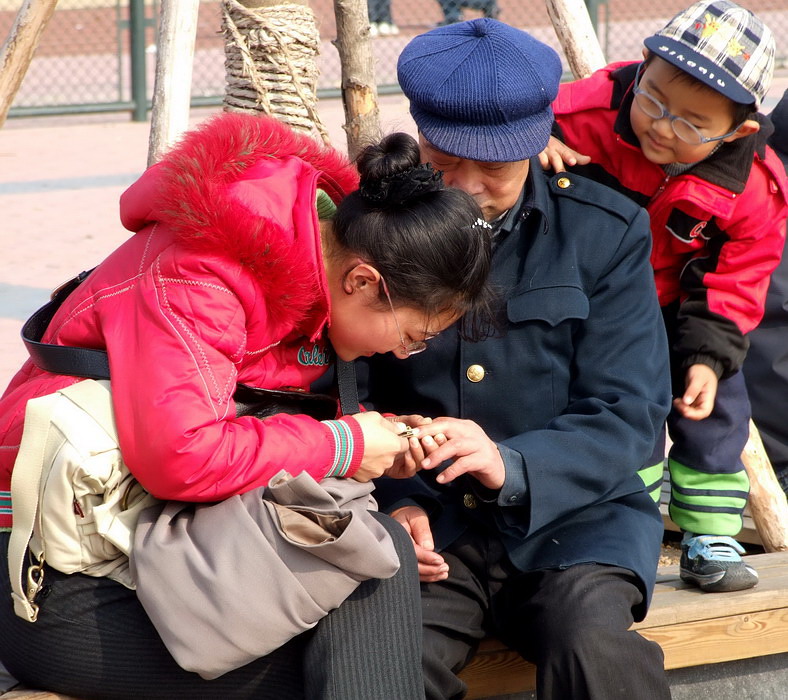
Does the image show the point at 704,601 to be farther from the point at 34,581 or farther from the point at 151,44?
the point at 151,44

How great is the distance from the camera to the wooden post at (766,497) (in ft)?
11.0

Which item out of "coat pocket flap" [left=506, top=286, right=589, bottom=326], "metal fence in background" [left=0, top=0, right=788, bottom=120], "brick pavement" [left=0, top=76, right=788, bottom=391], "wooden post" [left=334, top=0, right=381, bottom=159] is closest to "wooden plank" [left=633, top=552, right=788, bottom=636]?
"coat pocket flap" [left=506, top=286, right=589, bottom=326]

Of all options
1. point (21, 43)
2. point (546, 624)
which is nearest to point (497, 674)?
point (546, 624)

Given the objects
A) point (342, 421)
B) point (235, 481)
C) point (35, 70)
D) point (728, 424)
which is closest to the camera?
point (235, 481)

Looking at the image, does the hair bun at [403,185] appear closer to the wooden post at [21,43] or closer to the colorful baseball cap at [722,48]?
the colorful baseball cap at [722,48]

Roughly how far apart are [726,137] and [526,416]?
0.80 metres

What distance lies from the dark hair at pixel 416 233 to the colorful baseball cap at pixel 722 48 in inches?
29.2

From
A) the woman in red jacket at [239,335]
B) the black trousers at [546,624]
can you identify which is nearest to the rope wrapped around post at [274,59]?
the woman in red jacket at [239,335]

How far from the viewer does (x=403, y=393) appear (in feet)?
8.41

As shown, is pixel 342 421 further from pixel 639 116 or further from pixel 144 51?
pixel 144 51

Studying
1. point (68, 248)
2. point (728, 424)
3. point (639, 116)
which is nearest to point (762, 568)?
point (728, 424)

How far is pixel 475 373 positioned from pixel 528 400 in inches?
5.0

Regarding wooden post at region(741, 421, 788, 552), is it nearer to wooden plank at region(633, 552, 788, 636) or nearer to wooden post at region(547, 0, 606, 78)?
wooden plank at region(633, 552, 788, 636)

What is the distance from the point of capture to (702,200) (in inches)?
104
